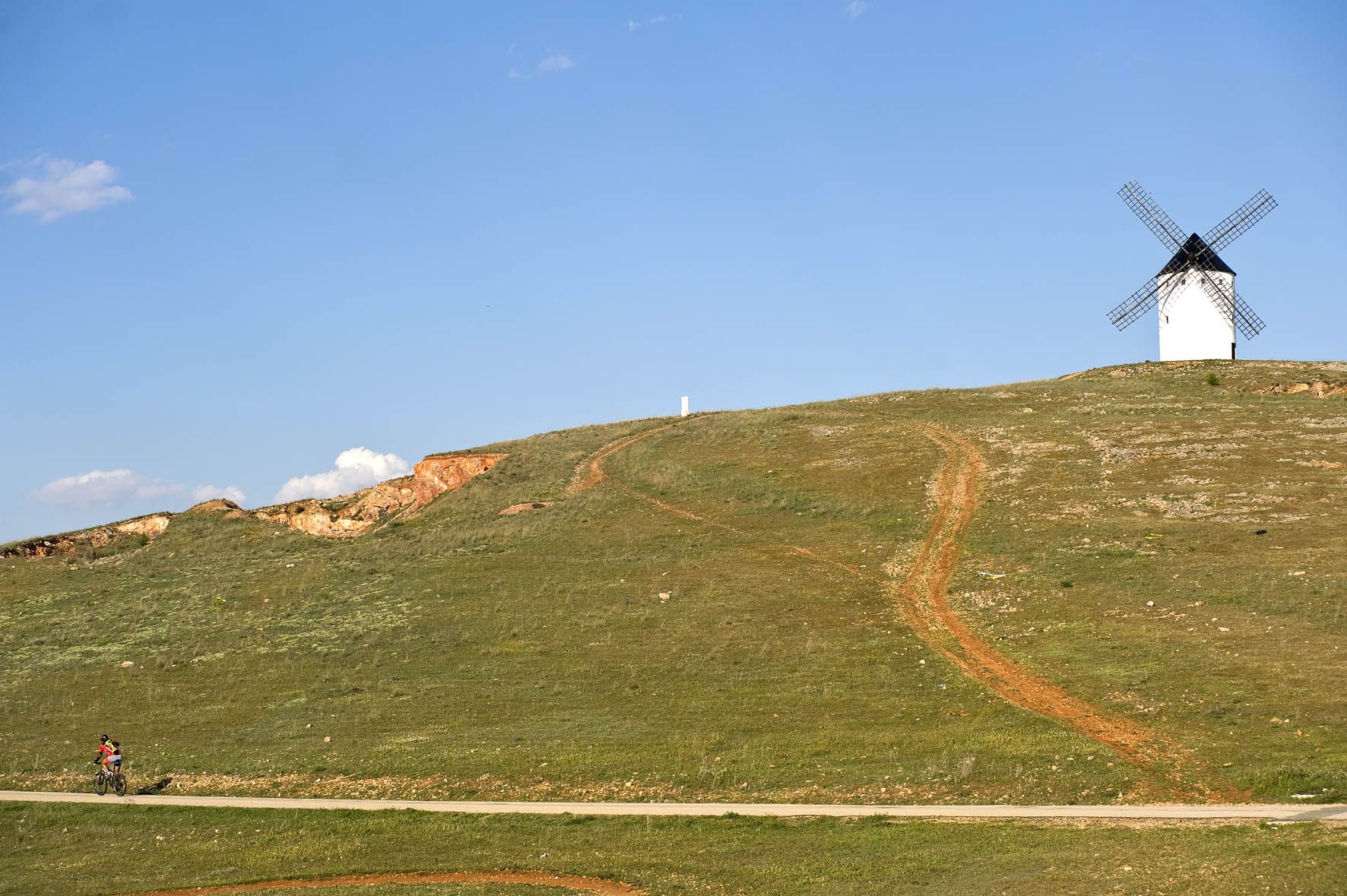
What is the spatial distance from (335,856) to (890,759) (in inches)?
496

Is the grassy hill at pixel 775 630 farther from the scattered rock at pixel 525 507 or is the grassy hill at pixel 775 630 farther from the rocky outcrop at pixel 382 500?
the rocky outcrop at pixel 382 500

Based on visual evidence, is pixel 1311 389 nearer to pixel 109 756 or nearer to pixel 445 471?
pixel 445 471

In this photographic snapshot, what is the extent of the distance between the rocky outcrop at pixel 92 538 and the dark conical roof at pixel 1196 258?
229 feet

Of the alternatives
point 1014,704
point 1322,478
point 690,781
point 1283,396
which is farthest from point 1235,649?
point 1283,396

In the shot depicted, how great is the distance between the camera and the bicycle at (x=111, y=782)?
99.1ft

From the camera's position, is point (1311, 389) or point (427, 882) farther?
point (1311, 389)

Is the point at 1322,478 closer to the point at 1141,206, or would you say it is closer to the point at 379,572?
the point at 379,572

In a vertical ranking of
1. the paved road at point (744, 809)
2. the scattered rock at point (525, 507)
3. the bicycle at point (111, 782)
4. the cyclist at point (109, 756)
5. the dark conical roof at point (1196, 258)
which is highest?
the dark conical roof at point (1196, 258)

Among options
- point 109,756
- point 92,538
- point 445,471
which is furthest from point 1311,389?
point 92,538

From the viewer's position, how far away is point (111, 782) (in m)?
30.4

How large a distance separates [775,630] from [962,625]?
6.15m

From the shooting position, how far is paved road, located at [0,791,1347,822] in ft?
72.2

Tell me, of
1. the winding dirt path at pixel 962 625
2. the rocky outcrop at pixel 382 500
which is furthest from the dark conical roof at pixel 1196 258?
the rocky outcrop at pixel 382 500

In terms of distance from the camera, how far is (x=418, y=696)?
121ft
